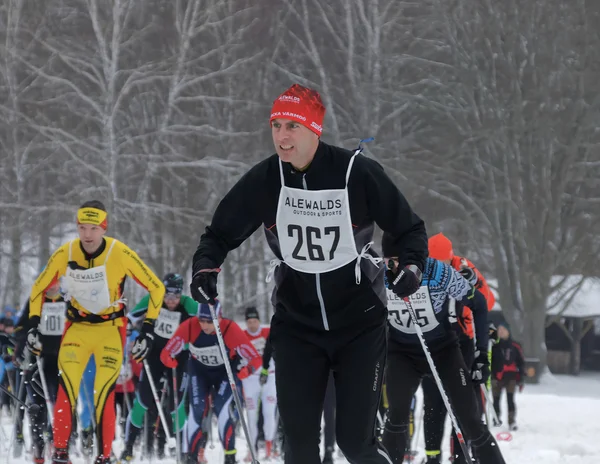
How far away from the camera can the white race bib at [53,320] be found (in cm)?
940

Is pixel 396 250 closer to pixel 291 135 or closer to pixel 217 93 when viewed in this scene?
pixel 291 135

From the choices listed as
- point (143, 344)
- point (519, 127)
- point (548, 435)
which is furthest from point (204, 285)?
point (519, 127)

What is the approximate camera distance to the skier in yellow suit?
22.5 feet

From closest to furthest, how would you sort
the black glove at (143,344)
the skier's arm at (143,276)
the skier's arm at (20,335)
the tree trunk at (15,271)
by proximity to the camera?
the black glove at (143,344)
the skier's arm at (143,276)
the skier's arm at (20,335)
the tree trunk at (15,271)

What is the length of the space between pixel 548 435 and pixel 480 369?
661 cm

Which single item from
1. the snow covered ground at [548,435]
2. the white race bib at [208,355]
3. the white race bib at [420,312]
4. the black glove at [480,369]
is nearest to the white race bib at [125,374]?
the snow covered ground at [548,435]

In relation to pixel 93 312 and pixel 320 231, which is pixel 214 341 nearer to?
pixel 93 312

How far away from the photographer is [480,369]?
20.4 feet

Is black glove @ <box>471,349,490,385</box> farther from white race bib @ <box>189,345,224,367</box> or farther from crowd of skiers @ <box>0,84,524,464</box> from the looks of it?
white race bib @ <box>189,345,224,367</box>

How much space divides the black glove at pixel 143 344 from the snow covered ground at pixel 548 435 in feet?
8.56

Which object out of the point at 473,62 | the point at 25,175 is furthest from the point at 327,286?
the point at 473,62

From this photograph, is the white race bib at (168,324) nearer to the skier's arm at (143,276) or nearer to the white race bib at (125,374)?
the white race bib at (125,374)

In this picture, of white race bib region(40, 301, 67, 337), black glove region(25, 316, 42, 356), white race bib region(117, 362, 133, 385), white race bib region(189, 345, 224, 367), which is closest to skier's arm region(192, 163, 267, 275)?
black glove region(25, 316, 42, 356)

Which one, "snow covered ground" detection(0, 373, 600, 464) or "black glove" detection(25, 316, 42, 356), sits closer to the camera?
"black glove" detection(25, 316, 42, 356)
